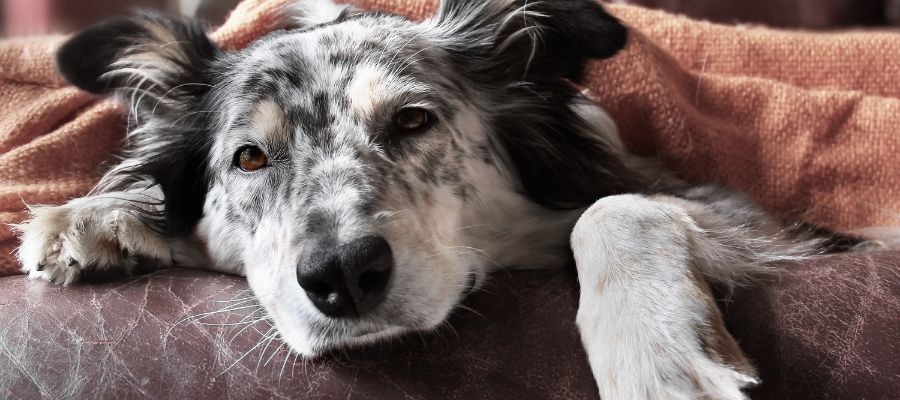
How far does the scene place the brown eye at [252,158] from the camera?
56.9 inches

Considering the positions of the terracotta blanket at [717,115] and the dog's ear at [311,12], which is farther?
the dog's ear at [311,12]

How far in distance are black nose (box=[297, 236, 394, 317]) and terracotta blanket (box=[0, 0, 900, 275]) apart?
0.82m

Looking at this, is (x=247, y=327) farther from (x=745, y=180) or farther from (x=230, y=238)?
(x=745, y=180)

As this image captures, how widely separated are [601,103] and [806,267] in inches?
27.5

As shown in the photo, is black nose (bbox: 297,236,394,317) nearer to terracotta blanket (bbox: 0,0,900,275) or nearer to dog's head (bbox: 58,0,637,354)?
dog's head (bbox: 58,0,637,354)

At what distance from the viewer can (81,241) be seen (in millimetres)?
1356

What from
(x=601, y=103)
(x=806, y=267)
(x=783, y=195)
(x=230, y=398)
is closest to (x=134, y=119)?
(x=230, y=398)

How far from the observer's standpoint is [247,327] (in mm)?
1149

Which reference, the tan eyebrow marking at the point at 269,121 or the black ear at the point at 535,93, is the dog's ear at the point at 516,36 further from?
the tan eyebrow marking at the point at 269,121

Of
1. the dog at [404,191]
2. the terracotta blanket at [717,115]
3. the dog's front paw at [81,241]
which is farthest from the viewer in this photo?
the terracotta blanket at [717,115]

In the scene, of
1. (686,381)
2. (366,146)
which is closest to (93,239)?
(366,146)

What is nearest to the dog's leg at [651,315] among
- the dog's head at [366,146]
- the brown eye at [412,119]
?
the dog's head at [366,146]

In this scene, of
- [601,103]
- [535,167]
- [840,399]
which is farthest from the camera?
[601,103]

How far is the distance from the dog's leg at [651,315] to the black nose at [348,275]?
12.0 inches
